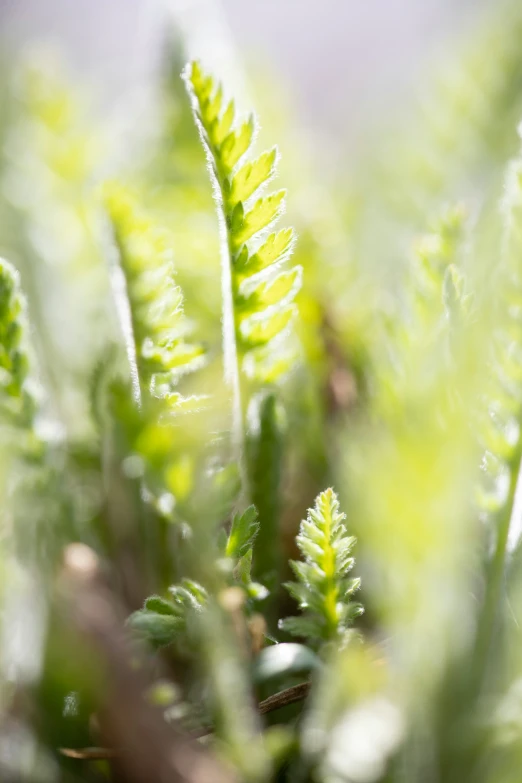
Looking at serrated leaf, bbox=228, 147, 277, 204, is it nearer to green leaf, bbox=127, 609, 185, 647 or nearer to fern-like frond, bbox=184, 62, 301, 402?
fern-like frond, bbox=184, 62, 301, 402

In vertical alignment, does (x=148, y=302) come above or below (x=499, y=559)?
above

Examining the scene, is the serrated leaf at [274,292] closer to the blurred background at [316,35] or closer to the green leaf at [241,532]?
the green leaf at [241,532]

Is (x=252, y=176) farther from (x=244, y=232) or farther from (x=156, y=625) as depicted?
(x=156, y=625)

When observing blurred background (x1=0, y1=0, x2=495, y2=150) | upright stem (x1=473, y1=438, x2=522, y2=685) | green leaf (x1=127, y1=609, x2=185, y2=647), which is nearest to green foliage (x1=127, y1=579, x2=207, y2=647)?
green leaf (x1=127, y1=609, x2=185, y2=647)

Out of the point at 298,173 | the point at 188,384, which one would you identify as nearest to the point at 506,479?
the point at 188,384

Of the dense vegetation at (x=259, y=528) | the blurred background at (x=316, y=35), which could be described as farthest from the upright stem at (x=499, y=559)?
the blurred background at (x=316, y=35)

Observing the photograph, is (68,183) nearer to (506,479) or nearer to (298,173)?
(298,173)

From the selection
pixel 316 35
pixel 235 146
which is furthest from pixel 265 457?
pixel 316 35
